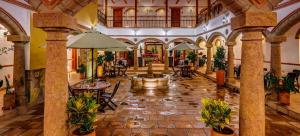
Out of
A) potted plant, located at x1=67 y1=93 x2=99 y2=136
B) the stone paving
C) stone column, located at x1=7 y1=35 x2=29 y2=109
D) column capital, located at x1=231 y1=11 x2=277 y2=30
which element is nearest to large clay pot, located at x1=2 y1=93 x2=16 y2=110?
stone column, located at x1=7 y1=35 x2=29 y2=109

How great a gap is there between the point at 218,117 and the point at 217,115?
36mm

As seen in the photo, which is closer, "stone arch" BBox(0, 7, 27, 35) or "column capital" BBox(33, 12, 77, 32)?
"column capital" BBox(33, 12, 77, 32)

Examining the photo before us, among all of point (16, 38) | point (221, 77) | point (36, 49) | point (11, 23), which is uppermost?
point (11, 23)

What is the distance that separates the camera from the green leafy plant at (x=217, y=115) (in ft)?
10.4

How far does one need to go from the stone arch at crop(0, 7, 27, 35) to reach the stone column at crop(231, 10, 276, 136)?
5.93m

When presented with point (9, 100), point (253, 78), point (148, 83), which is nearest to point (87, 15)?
point (148, 83)

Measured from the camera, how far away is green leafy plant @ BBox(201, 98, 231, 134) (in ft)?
10.4

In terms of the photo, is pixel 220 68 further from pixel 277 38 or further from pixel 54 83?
pixel 54 83

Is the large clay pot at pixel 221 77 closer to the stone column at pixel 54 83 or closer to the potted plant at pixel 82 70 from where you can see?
the potted plant at pixel 82 70

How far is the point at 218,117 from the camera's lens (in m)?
3.18

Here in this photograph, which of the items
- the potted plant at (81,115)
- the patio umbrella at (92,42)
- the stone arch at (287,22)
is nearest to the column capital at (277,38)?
the stone arch at (287,22)

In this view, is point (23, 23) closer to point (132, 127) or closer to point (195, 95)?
point (132, 127)

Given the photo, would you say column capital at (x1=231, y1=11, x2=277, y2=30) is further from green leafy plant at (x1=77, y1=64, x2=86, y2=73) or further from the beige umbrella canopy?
green leafy plant at (x1=77, y1=64, x2=86, y2=73)

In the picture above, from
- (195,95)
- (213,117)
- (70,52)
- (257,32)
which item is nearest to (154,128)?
(213,117)
